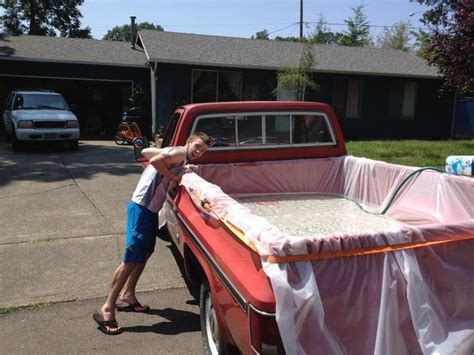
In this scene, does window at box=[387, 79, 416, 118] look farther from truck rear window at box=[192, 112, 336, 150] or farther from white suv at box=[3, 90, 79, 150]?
truck rear window at box=[192, 112, 336, 150]

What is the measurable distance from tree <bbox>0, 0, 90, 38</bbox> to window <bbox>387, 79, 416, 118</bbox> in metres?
30.0

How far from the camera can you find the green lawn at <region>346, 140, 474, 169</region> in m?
12.5

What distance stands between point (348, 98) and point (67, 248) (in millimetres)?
16213

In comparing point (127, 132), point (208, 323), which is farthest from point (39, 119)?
point (208, 323)

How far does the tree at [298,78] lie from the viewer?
1712 cm

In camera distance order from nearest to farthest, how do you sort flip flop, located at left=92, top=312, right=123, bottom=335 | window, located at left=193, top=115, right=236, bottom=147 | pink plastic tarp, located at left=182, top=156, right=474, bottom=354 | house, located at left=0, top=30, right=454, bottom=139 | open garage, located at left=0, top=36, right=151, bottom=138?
pink plastic tarp, located at left=182, top=156, right=474, bottom=354 < flip flop, located at left=92, top=312, right=123, bottom=335 < window, located at left=193, top=115, right=236, bottom=147 < house, located at left=0, top=30, right=454, bottom=139 < open garage, located at left=0, top=36, right=151, bottom=138

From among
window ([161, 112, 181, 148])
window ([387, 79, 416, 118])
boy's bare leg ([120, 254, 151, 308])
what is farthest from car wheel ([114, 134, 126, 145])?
boy's bare leg ([120, 254, 151, 308])

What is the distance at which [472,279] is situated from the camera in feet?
7.88

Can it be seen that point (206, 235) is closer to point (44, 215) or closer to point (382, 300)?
point (382, 300)

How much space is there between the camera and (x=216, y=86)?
18.5 meters

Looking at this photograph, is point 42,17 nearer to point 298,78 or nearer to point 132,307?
point 298,78

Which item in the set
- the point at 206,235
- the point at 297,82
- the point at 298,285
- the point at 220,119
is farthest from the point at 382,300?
the point at 297,82

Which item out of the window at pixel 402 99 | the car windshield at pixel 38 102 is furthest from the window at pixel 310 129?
the window at pixel 402 99

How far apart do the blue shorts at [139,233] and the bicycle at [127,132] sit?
12.9 meters
